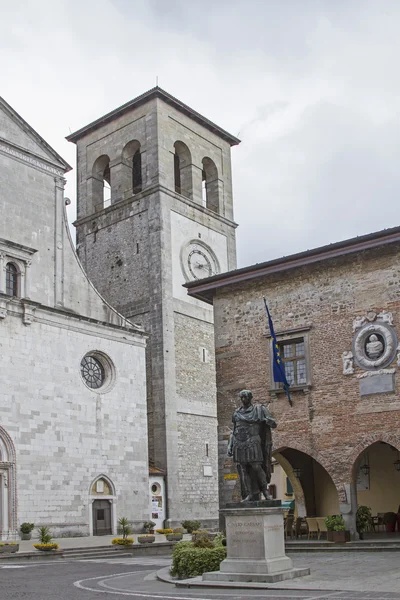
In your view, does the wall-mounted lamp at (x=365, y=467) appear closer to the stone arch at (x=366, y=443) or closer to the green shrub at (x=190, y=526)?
the stone arch at (x=366, y=443)

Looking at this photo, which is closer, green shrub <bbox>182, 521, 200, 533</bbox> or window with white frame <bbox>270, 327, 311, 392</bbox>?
window with white frame <bbox>270, 327, 311, 392</bbox>

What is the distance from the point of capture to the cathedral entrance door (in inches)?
1146

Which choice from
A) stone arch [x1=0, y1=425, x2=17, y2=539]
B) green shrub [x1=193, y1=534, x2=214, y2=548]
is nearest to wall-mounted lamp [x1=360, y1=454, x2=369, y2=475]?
green shrub [x1=193, y1=534, x2=214, y2=548]

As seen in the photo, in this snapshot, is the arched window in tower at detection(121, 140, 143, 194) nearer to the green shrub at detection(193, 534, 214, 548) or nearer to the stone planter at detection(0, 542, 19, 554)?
the stone planter at detection(0, 542, 19, 554)

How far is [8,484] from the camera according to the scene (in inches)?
1036

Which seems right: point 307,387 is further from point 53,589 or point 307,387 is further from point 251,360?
point 53,589

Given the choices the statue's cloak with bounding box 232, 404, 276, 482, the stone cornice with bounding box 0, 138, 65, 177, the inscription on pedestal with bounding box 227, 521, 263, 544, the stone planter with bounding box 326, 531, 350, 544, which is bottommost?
the stone planter with bounding box 326, 531, 350, 544

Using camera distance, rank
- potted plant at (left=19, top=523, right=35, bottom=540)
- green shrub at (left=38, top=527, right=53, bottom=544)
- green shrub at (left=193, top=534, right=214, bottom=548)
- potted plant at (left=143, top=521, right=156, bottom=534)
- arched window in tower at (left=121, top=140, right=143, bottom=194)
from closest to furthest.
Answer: green shrub at (left=193, top=534, right=214, bottom=548) → green shrub at (left=38, top=527, right=53, bottom=544) → potted plant at (left=19, top=523, right=35, bottom=540) → potted plant at (left=143, top=521, right=156, bottom=534) → arched window in tower at (left=121, top=140, right=143, bottom=194)

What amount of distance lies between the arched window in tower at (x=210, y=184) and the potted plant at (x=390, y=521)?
76.6ft

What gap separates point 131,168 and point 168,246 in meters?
6.28

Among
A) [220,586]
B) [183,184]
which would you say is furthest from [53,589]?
[183,184]

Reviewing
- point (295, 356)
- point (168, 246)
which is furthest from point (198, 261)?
point (295, 356)

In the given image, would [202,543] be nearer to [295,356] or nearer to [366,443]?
[366,443]

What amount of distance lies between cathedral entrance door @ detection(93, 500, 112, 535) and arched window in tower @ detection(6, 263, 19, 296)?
860cm
